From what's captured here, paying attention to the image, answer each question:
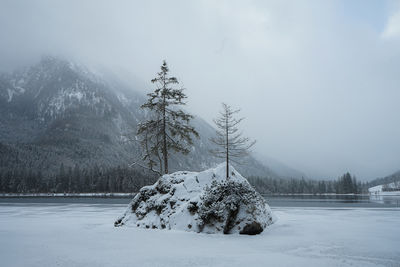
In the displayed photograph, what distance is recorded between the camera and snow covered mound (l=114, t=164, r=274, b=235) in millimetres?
14477

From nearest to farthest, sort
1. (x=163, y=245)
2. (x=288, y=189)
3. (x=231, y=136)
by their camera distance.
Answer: (x=163, y=245), (x=231, y=136), (x=288, y=189)

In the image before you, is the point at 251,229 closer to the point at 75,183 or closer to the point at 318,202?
the point at 318,202

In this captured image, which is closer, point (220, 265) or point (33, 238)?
point (220, 265)

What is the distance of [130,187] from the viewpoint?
144500mm

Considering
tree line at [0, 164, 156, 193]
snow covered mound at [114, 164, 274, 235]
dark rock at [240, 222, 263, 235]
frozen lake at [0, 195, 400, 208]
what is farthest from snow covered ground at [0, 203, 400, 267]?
tree line at [0, 164, 156, 193]

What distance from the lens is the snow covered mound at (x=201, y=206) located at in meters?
14.5

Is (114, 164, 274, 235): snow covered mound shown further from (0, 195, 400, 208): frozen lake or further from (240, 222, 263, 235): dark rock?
(0, 195, 400, 208): frozen lake

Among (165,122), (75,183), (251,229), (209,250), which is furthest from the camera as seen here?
(75,183)

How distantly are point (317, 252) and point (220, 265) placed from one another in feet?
13.6

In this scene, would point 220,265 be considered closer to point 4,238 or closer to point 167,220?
point 167,220

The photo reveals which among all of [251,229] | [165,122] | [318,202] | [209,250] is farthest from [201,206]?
[318,202]

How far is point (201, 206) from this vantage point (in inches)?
606

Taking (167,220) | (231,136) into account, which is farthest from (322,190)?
(167,220)

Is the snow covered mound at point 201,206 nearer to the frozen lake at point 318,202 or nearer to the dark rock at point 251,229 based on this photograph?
the dark rock at point 251,229
